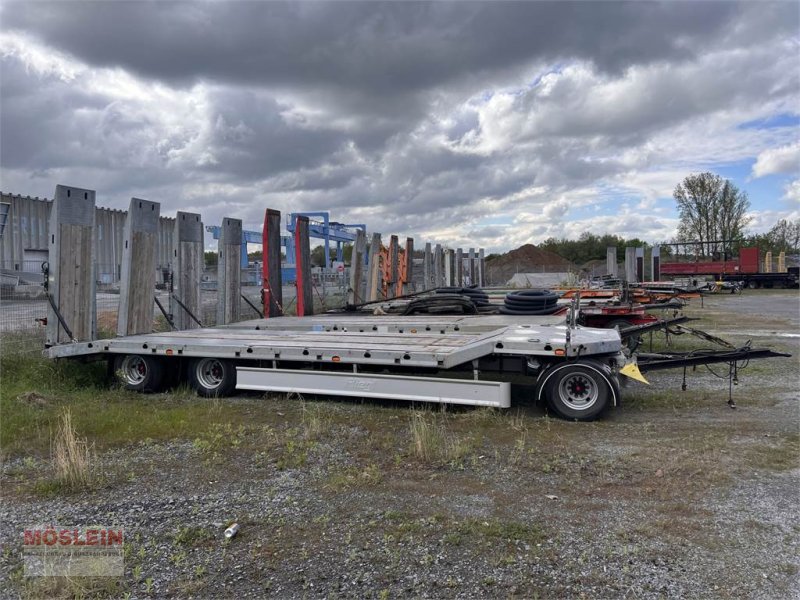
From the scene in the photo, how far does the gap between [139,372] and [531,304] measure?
6.57 metres

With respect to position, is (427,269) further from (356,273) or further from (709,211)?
(709,211)

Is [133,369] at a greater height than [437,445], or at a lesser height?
greater

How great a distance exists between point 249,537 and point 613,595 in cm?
226

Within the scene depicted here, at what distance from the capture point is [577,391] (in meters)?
6.83

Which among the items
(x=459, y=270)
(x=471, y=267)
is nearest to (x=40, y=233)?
(x=459, y=270)

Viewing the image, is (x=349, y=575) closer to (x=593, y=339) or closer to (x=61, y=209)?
(x=593, y=339)

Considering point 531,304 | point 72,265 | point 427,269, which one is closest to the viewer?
point 72,265

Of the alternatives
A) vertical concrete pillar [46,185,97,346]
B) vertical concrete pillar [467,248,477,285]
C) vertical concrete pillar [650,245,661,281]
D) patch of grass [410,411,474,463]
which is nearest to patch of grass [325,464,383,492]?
patch of grass [410,411,474,463]

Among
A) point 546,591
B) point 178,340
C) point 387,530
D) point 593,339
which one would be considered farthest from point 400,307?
point 546,591

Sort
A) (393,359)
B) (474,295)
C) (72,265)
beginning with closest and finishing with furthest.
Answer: (393,359)
(72,265)
(474,295)

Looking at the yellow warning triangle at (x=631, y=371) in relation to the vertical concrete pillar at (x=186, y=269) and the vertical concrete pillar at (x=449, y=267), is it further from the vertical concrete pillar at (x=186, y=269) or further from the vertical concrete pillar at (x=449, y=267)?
the vertical concrete pillar at (x=449, y=267)

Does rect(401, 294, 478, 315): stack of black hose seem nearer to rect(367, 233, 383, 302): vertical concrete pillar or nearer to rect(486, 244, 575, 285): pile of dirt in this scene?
rect(367, 233, 383, 302): vertical concrete pillar

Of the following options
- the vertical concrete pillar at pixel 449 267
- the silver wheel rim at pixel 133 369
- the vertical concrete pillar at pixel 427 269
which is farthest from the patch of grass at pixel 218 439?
the vertical concrete pillar at pixel 449 267

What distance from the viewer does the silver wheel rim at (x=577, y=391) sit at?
671 centimetres
